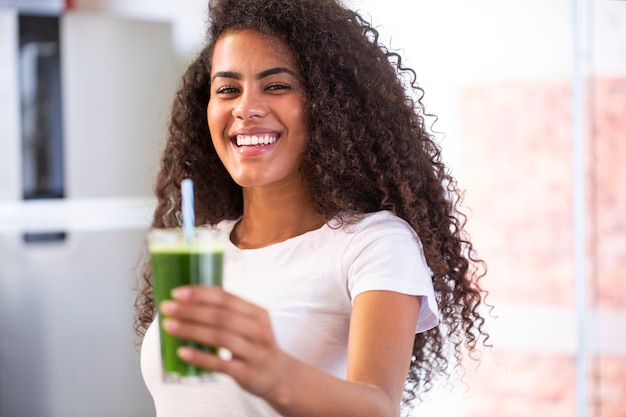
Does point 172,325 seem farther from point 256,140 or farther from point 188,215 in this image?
point 256,140

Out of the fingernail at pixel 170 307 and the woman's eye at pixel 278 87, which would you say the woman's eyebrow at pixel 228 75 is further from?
the fingernail at pixel 170 307

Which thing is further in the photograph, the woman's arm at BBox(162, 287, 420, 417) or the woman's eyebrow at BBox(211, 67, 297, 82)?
the woman's eyebrow at BBox(211, 67, 297, 82)

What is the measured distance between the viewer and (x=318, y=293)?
1.59 m

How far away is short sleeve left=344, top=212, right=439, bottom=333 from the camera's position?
1470 millimetres

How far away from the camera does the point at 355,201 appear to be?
1739 millimetres

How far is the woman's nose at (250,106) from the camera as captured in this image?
1.66 meters

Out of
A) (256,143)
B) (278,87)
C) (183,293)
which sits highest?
(278,87)

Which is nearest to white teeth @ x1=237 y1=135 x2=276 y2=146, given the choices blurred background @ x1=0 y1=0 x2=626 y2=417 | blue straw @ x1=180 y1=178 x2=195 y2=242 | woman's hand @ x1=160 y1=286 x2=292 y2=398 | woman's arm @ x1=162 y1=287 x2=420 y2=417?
woman's arm @ x1=162 y1=287 x2=420 y2=417

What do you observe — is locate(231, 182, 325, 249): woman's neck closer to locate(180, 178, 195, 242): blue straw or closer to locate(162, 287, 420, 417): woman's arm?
locate(162, 287, 420, 417): woman's arm

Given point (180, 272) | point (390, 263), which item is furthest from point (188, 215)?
point (390, 263)

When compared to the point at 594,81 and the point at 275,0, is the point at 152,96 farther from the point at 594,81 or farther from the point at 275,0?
the point at 275,0

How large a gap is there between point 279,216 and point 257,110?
0.24m

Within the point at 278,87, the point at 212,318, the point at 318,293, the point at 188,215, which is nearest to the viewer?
the point at 212,318

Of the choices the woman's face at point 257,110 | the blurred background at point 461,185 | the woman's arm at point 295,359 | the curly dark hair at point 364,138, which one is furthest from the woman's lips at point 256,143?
the blurred background at point 461,185
